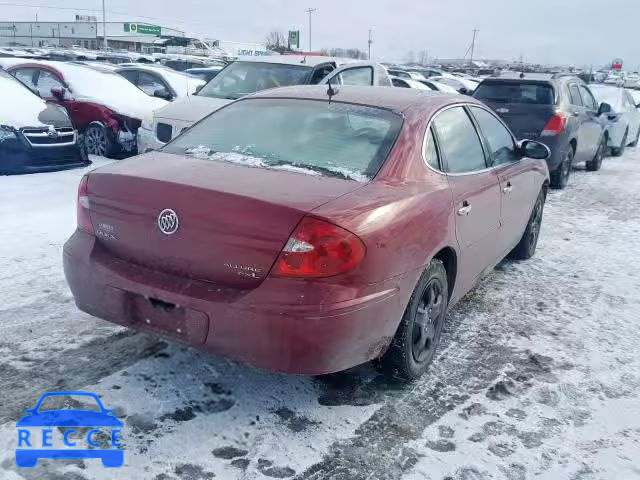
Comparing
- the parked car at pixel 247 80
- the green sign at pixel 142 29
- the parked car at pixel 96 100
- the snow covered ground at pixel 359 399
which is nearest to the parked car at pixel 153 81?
the parked car at pixel 96 100

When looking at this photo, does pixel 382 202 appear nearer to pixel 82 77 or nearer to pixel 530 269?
pixel 530 269

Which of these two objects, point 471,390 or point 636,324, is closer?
point 471,390

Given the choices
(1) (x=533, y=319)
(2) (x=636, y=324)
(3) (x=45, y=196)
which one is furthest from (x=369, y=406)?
(3) (x=45, y=196)

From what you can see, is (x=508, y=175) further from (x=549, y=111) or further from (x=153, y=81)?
(x=153, y=81)

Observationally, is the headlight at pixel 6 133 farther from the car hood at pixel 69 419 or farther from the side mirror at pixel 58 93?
the car hood at pixel 69 419

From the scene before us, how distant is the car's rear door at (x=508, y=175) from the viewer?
4.36 m

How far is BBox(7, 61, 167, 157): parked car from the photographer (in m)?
9.27

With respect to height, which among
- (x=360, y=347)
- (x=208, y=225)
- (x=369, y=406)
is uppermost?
(x=208, y=225)

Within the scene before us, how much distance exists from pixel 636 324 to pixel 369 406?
7.65 feet

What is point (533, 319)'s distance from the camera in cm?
435

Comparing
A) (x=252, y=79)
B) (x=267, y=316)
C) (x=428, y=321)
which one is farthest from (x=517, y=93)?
(x=267, y=316)

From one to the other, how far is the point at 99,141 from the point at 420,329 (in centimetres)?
751

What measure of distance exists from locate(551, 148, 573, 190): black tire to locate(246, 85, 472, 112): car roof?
5739mm

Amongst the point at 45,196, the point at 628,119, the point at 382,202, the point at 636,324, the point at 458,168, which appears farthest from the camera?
the point at 628,119
